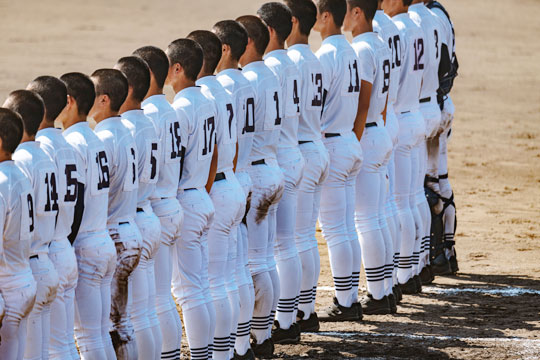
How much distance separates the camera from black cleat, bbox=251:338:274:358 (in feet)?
27.1

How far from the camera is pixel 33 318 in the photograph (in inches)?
248

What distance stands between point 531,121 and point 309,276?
11.4m

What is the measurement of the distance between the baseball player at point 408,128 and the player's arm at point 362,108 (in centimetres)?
91

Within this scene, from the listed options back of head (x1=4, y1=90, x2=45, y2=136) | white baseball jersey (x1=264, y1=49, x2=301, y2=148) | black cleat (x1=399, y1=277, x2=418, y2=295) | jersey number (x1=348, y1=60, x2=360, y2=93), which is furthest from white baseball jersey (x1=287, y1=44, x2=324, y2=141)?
back of head (x1=4, y1=90, x2=45, y2=136)

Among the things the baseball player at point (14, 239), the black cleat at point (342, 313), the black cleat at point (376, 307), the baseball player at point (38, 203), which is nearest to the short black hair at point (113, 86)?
the baseball player at point (38, 203)

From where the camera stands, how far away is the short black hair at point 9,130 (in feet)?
19.9

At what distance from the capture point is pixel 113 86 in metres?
6.89

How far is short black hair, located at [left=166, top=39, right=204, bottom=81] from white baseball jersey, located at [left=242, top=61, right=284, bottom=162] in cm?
69

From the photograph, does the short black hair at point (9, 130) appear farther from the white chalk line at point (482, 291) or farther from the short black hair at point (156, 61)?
the white chalk line at point (482, 291)

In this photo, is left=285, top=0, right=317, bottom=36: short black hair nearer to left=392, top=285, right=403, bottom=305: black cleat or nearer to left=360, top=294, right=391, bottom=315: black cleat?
left=360, top=294, right=391, bottom=315: black cleat

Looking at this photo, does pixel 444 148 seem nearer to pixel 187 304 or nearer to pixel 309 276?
pixel 309 276

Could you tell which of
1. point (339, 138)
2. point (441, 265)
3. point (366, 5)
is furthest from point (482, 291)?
point (366, 5)

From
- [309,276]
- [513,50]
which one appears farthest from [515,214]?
[513,50]

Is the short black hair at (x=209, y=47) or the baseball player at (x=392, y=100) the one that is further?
the baseball player at (x=392, y=100)
